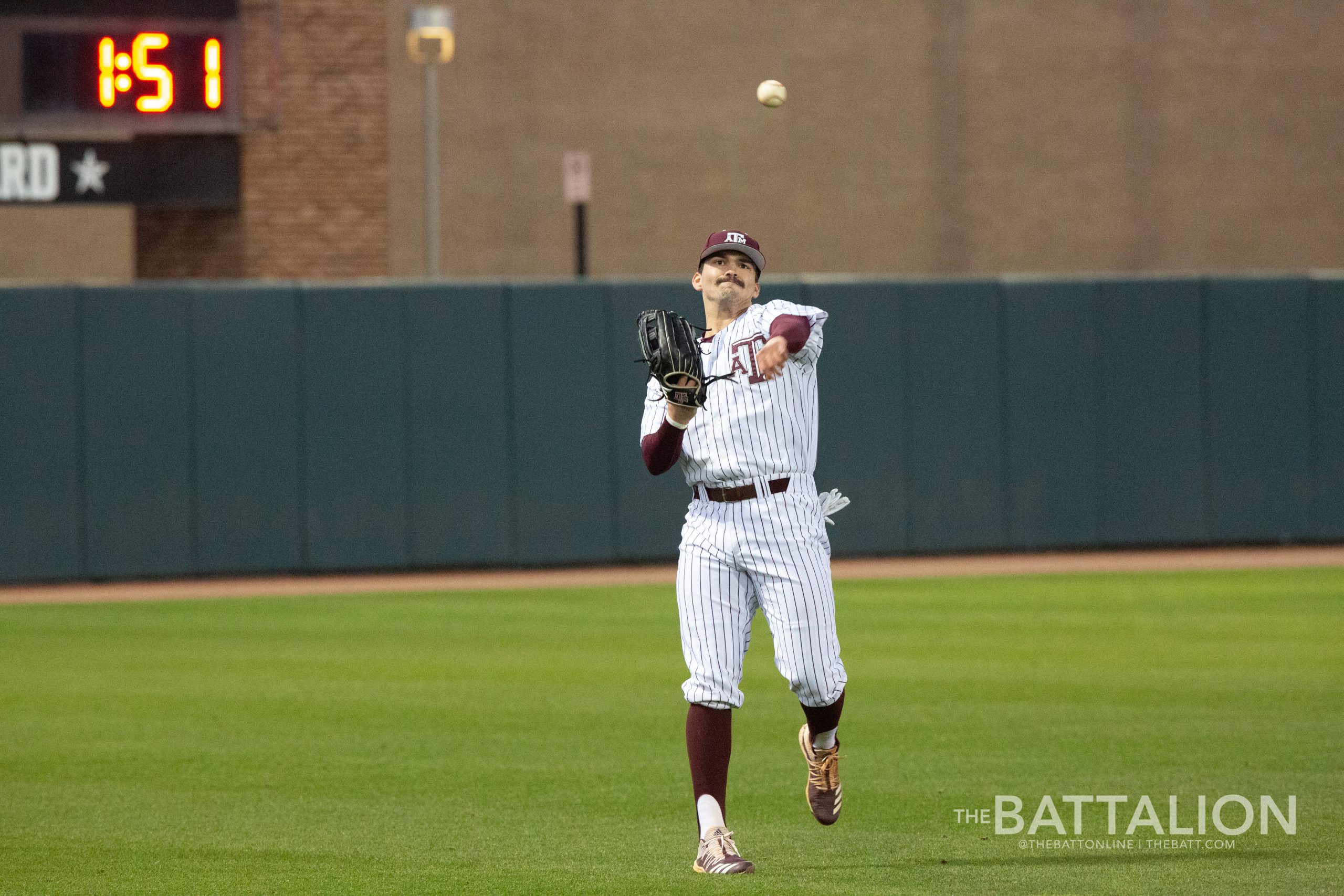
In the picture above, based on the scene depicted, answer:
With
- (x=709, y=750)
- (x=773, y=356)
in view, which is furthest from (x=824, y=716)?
(x=773, y=356)

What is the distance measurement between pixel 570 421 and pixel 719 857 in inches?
422

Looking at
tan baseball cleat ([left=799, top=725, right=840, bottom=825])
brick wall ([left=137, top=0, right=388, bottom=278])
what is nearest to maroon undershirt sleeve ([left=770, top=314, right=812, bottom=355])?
tan baseball cleat ([left=799, top=725, right=840, bottom=825])

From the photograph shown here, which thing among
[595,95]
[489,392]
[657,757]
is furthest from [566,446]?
[657,757]

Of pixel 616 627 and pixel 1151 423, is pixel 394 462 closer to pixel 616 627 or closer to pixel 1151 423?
pixel 616 627

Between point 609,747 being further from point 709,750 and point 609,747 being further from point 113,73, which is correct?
point 113,73

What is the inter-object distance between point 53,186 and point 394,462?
3640mm

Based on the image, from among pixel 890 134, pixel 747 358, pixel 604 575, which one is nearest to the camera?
pixel 747 358

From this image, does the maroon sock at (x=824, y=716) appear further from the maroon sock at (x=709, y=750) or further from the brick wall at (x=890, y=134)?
the brick wall at (x=890, y=134)

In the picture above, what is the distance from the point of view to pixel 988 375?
16.5 meters

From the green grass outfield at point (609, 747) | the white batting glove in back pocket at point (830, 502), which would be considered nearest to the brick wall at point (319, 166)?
the green grass outfield at point (609, 747)

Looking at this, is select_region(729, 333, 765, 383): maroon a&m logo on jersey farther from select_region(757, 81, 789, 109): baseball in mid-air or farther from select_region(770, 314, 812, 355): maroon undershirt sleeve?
select_region(757, 81, 789, 109): baseball in mid-air

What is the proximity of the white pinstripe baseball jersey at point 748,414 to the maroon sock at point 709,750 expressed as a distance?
718mm

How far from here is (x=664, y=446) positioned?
17.6ft

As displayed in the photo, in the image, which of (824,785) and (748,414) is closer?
(748,414)
